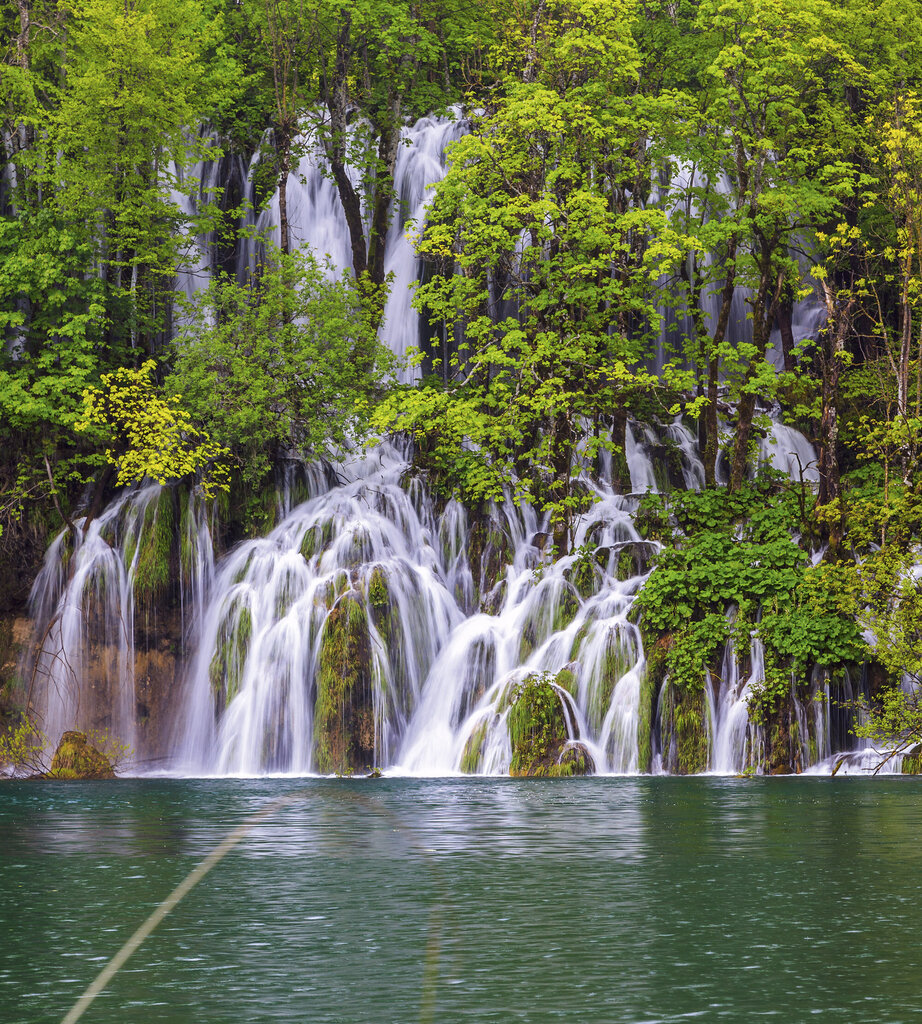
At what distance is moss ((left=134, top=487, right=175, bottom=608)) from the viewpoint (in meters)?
28.6

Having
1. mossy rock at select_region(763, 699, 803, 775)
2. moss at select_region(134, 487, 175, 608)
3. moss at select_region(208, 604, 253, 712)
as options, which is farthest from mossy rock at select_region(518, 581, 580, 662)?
moss at select_region(134, 487, 175, 608)

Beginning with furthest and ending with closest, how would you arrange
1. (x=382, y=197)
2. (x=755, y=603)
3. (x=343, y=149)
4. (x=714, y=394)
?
(x=382, y=197) < (x=343, y=149) < (x=714, y=394) < (x=755, y=603)

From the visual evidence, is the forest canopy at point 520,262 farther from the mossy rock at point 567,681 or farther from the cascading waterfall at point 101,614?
the mossy rock at point 567,681

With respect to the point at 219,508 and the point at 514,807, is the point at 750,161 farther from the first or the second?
the point at 514,807

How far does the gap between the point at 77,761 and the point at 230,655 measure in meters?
3.49

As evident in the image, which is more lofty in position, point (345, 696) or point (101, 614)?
point (101, 614)

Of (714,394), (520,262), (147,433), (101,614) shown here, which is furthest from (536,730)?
(520,262)

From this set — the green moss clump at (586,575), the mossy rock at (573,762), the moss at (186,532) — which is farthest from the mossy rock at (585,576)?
the moss at (186,532)

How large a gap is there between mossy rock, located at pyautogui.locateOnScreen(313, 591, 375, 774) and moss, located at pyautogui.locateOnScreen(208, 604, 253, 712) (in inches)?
73.0

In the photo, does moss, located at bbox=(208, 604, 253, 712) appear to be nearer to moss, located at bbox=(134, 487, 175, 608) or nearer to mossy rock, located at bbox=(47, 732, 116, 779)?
moss, located at bbox=(134, 487, 175, 608)

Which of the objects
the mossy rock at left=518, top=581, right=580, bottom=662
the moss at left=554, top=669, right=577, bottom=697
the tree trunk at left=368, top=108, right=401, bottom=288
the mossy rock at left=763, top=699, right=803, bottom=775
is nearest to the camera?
the mossy rock at left=763, top=699, right=803, bottom=775

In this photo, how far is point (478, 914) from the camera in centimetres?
903

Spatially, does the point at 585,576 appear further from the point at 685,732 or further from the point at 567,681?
the point at 685,732

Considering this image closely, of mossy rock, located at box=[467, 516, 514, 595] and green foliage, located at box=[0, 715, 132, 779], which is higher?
mossy rock, located at box=[467, 516, 514, 595]
